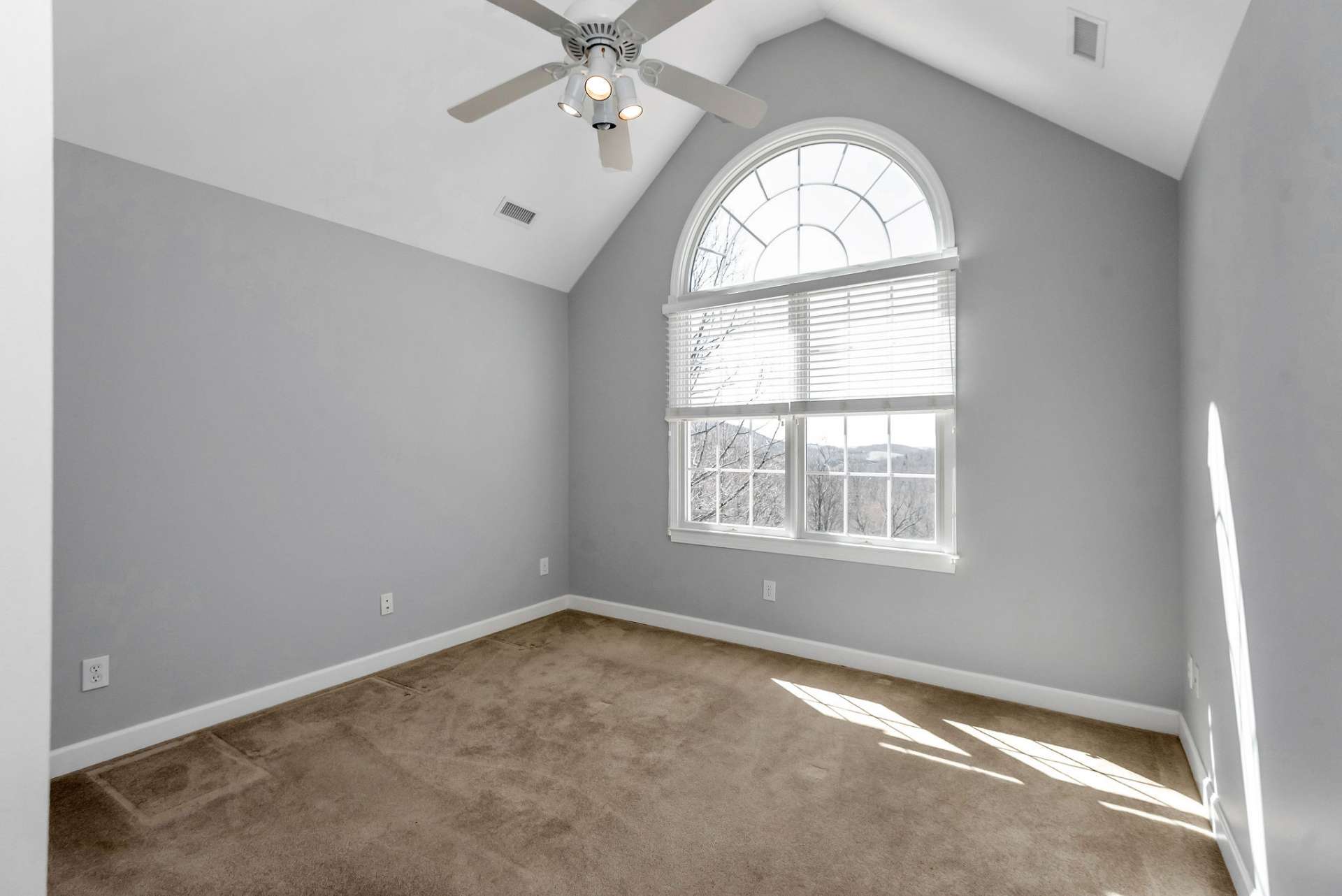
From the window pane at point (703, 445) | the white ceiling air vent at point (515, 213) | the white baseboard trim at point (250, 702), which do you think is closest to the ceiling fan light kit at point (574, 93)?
the white ceiling air vent at point (515, 213)

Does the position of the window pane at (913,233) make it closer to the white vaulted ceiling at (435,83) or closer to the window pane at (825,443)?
the white vaulted ceiling at (435,83)

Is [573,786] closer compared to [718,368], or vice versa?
[573,786]

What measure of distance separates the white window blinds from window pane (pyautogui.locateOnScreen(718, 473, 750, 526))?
0.42 metres

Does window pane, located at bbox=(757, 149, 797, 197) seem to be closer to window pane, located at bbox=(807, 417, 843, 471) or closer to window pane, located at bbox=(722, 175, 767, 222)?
window pane, located at bbox=(722, 175, 767, 222)

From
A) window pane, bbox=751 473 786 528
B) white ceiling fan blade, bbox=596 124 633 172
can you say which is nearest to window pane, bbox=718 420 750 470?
window pane, bbox=751 473 786 528

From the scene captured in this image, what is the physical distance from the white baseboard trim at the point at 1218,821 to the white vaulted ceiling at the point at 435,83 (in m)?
2.24

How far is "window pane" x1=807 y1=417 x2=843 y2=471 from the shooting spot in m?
3.65

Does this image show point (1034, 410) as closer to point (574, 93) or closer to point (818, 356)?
point (818, 356)

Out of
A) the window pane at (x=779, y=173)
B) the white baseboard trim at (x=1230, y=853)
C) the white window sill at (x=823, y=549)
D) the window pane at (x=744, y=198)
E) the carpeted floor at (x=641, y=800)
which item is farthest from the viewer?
the window pane at (x=744, y=198)

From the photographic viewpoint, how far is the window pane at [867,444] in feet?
11.5

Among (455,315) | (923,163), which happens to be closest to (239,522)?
(455,315)

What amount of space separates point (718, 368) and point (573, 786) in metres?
2.54

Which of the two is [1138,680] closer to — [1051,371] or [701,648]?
[1051,371]

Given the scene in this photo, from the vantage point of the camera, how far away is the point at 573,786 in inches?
91.6
